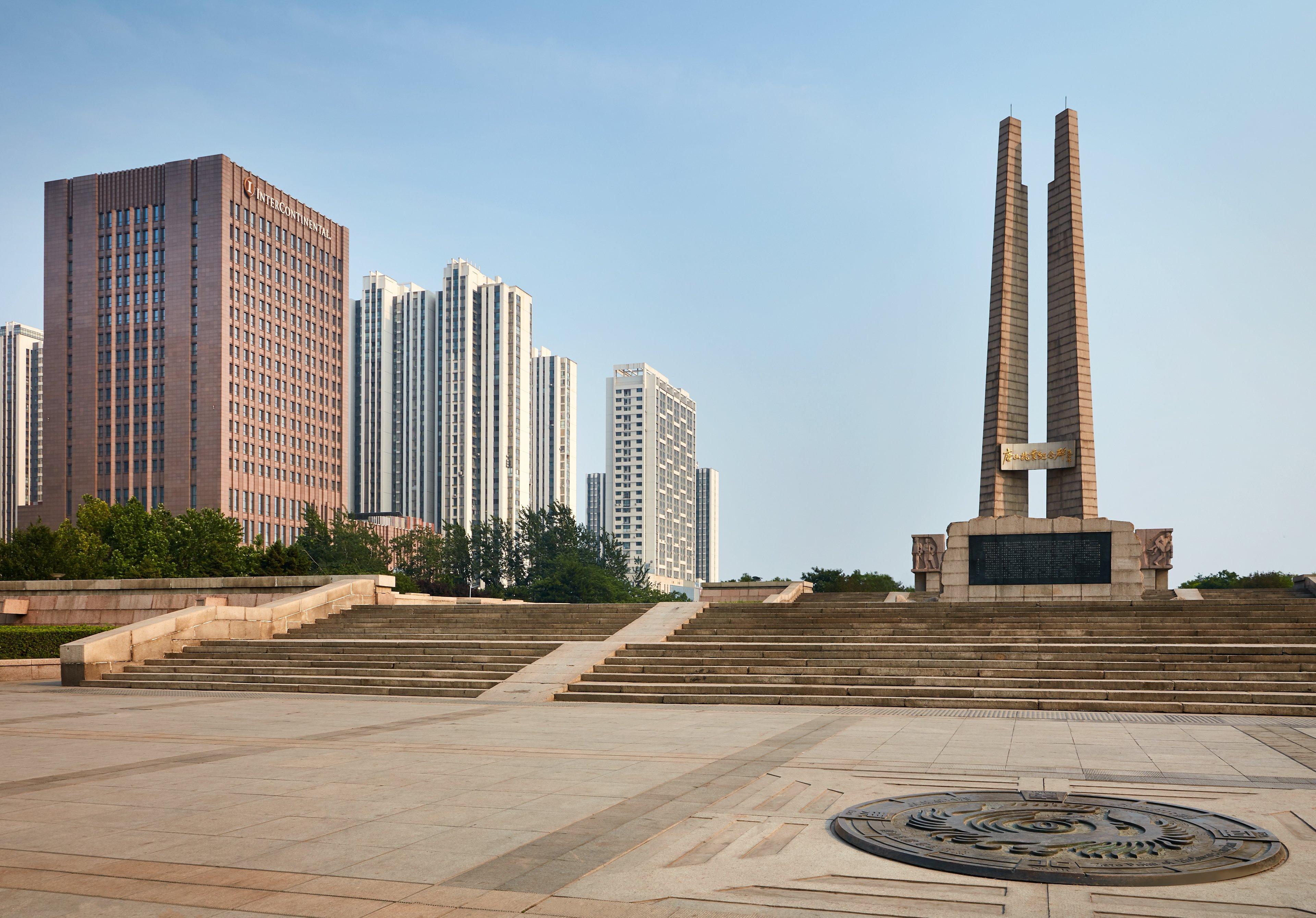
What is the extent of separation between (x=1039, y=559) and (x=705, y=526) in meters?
154

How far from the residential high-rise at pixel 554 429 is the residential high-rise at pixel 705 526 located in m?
27.2

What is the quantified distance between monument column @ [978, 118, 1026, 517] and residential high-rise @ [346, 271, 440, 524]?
347ft

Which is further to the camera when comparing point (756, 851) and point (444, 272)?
point (444, 272)

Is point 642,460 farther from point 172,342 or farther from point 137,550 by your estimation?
point 137,550

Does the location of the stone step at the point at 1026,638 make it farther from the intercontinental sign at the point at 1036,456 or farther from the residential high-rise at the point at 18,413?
the residential high-rise at the point at 18,413

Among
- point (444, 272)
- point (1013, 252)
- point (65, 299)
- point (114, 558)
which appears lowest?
point (114, 558)

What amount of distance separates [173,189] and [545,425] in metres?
67.3

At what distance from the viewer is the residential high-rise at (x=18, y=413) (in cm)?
14738

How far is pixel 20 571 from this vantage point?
1404 inches

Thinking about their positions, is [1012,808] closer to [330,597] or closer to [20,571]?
[330,597]

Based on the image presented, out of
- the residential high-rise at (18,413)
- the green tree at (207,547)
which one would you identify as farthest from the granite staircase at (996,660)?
the residential high-rise at (18,413)

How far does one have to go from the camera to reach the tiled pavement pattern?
5.30m

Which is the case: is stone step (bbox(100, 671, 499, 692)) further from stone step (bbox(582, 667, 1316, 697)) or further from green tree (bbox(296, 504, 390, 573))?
green tree (bbox(296, 504, 390, 573))

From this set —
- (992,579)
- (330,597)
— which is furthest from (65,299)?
(992,579)
